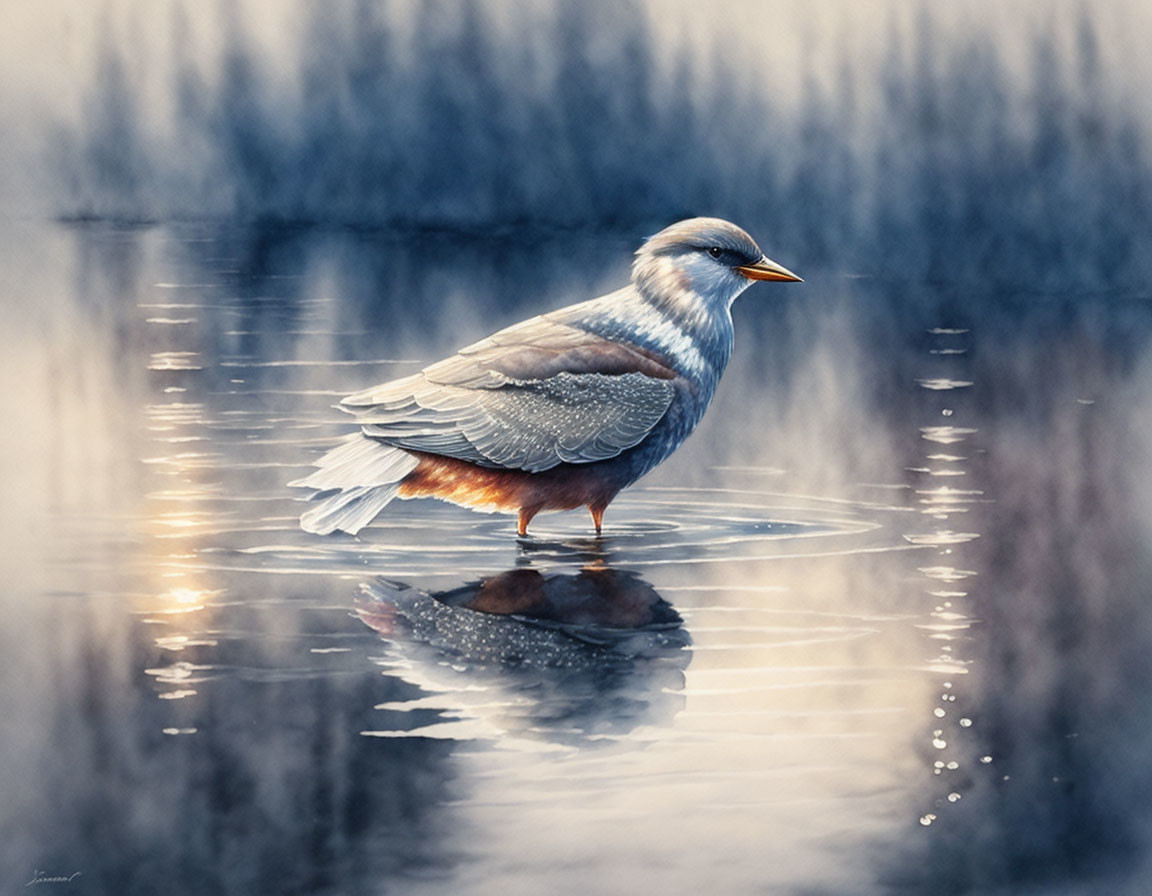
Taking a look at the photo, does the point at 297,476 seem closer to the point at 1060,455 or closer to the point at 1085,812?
Answer: the point at 1060,455

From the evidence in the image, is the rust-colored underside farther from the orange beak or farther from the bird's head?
the orange beak

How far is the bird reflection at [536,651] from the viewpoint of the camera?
5.44m

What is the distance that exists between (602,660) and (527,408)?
182 cm

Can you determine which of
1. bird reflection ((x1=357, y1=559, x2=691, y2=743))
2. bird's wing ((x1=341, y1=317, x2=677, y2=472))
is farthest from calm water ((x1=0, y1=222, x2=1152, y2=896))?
bird's wing ((x1=341, y1=317, x2=677, y2=472))

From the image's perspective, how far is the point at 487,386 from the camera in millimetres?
7578

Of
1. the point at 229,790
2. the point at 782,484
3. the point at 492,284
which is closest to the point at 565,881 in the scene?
the point at 229,790

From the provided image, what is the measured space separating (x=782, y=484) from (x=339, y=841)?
15.1 ft

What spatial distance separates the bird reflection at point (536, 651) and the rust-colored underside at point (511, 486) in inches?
18.4

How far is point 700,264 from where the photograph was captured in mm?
7898

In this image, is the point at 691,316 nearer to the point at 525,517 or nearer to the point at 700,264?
the point at 700,264
